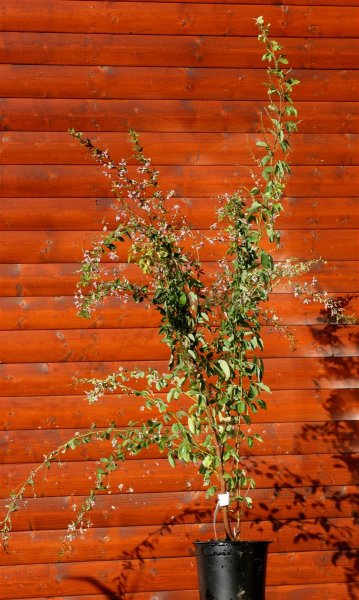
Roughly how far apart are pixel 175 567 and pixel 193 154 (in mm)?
1658

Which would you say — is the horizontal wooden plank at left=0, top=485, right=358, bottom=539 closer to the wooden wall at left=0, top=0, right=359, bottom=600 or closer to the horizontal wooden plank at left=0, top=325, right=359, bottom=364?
the wooden wall at left=0, top=0, right=359, bottom=600

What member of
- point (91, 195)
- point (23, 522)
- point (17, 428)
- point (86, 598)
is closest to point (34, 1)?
point (91, 195)

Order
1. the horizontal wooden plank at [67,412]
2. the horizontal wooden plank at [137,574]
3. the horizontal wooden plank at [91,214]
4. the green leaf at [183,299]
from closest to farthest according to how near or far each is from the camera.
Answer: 1. the green leaf at [183,299]
2. the horizontal wooden plank at [137,574]
3. the horizontal wooden plank at [67,412]
4. the horizontal wooden plank at [91,214]

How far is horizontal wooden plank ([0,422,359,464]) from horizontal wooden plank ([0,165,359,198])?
3.11 feet

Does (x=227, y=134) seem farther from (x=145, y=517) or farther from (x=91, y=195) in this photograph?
(x=145, y=517)

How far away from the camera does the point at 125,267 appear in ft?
13.8

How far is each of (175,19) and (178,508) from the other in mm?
2000

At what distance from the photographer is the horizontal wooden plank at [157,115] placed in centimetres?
427

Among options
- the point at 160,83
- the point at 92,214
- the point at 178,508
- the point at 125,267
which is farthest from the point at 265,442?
the point at 160,83

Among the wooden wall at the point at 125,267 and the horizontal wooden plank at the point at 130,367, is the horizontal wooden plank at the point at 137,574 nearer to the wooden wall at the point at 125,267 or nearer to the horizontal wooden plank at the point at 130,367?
the wooden wall at the point at 125,267

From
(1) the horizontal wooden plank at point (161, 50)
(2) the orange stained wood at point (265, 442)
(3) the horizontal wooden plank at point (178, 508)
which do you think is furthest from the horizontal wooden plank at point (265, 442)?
(1) the horizontal wooden plank at point (161, 50)

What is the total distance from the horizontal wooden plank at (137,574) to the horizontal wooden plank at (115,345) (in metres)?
0.79

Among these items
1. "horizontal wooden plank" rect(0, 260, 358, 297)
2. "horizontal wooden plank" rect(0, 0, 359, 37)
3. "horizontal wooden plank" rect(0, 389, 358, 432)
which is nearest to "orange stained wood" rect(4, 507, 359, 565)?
"horizontal wooden plank" rect(0, 389, 358, 432)

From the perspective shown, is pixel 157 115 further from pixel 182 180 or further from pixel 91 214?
pixel 91 214
